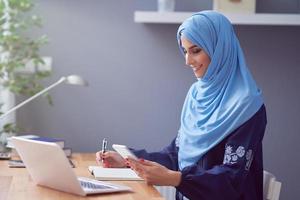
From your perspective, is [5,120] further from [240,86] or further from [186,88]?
[240,86]

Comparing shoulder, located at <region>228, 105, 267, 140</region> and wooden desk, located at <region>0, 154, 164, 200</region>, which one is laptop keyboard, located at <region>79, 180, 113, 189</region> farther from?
shoulder, located at <region>228, 105, 267, 140</region>

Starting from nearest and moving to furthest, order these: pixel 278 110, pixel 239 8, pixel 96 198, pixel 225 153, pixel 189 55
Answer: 1. pixel 96 198
2. pixel 225 153
3. pixel 189 55
4. pixel 239 8
5. pixel 278 110

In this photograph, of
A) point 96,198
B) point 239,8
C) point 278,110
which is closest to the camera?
point 96,198

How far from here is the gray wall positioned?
317cm

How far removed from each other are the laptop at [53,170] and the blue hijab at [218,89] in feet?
1.25

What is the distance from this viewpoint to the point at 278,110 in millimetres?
3293

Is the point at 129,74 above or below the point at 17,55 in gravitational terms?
below

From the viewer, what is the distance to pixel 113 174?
2211 mm

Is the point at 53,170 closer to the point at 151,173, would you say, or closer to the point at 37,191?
the point at 37,191

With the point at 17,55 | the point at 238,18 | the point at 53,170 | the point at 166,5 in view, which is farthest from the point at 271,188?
the point at 17,55

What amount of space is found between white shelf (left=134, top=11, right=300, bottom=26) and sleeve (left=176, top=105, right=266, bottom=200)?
0.99 meters

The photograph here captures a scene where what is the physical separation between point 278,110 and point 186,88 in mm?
514

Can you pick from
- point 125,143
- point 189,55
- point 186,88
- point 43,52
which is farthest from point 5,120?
point 189,55

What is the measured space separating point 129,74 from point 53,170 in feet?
4.52
